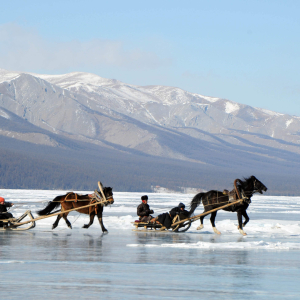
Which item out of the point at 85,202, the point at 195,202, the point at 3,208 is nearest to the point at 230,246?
the point at 195,202

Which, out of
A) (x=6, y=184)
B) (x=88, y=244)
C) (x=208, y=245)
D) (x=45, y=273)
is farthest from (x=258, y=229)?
(x=6, y=184)

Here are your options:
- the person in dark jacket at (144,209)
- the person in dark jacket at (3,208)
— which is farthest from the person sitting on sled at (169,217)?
the person in dark jacket at (3,208)

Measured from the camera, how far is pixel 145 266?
12930mm

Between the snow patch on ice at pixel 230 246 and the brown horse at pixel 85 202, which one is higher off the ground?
the brown horse at pixel 85 202

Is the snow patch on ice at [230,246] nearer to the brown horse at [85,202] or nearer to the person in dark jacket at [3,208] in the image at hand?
the brown horse at [85,202]

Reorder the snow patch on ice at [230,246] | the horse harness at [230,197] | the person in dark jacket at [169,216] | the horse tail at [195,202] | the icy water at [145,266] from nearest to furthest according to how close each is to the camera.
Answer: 1. the icy water at [145,266]
2. the snow patch on ice at [230,246]
3. the horse harness at [230,197]
4. the person in dark jacket at [169,216]
5. the horse tail at [195,202]

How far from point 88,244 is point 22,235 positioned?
3.64m

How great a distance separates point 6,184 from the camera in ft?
652

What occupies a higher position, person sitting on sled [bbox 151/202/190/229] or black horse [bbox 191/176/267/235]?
black horse [bbox 191/176/267/235]

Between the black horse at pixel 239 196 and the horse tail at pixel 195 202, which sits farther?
the horse tail at pixel 195 202

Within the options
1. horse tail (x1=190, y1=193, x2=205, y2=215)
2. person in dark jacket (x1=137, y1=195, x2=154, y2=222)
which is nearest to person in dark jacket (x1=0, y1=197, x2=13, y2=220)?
person in dark jacket (x1=137, y1=195, x2=154, y2=222)

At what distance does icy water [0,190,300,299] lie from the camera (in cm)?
997

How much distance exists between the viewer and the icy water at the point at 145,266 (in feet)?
32.7

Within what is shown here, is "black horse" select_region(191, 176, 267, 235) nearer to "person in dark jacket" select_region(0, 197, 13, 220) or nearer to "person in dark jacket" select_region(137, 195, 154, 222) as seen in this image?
"person in dark jacket" select_region(137, 195, 154, 222)
